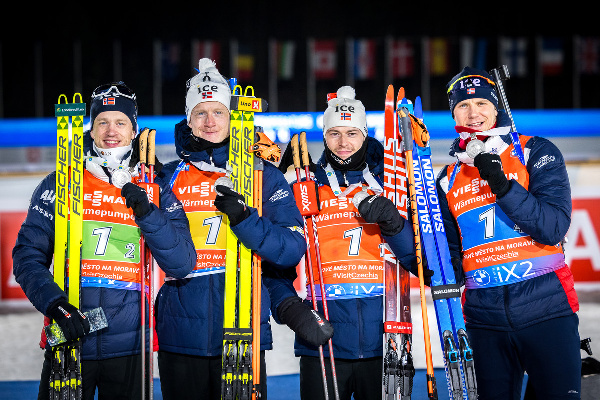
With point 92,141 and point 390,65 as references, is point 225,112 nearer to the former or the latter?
point 92,141

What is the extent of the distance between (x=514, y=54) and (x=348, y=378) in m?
13.6

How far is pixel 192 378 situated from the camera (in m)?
2.69

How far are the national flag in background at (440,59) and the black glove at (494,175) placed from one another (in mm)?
12986

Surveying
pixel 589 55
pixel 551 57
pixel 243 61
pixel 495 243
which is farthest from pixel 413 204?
pixel 551 57

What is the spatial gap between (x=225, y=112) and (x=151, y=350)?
1.06m

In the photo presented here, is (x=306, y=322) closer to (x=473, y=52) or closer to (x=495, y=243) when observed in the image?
(x=495, y=243)

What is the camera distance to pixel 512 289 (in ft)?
8.92

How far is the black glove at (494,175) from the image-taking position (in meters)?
2.56

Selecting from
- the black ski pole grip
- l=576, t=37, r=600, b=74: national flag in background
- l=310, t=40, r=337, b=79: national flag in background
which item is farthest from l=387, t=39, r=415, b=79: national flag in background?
the black ski pole grip

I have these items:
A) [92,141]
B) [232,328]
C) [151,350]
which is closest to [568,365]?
[232,328]

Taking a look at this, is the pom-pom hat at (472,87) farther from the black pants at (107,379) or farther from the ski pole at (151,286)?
the black pants at (107,379)

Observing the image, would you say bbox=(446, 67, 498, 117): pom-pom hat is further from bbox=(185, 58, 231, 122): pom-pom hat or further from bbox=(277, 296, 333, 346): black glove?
bbox=(277, 296, 333, 346): black glove

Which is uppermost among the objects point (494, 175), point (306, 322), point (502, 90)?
point (502, 90)

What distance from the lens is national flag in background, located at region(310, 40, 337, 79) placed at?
15.3 m
